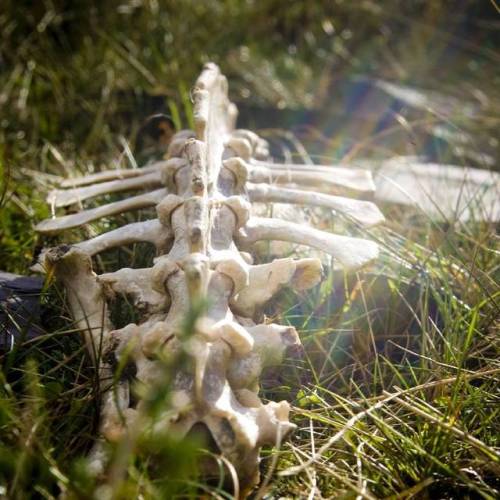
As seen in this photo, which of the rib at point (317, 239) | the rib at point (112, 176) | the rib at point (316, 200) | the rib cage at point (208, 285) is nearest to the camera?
the rib cage at point (208, 285)

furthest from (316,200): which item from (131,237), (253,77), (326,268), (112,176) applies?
(253,77)

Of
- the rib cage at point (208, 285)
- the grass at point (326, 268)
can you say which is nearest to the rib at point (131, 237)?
the rib cage at point (208, 285)

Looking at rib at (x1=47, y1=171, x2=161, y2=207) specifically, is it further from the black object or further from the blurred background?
the black object

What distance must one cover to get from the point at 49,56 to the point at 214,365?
302 centimetres

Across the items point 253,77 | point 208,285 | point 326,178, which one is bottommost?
point 253,77

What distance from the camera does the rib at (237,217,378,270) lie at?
4.81 ft

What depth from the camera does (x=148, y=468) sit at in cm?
111

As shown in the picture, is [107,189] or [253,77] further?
[253,77]

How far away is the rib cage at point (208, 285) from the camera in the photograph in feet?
3.55

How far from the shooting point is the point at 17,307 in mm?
1680

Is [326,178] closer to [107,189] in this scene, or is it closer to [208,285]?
[107,189]

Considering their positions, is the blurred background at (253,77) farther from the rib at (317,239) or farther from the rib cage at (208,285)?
the rib at (317,239)

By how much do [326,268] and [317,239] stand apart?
0.42 metres

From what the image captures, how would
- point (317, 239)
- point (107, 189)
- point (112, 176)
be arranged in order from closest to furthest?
point (317, 239), point (107, 189), point (112, 176)
